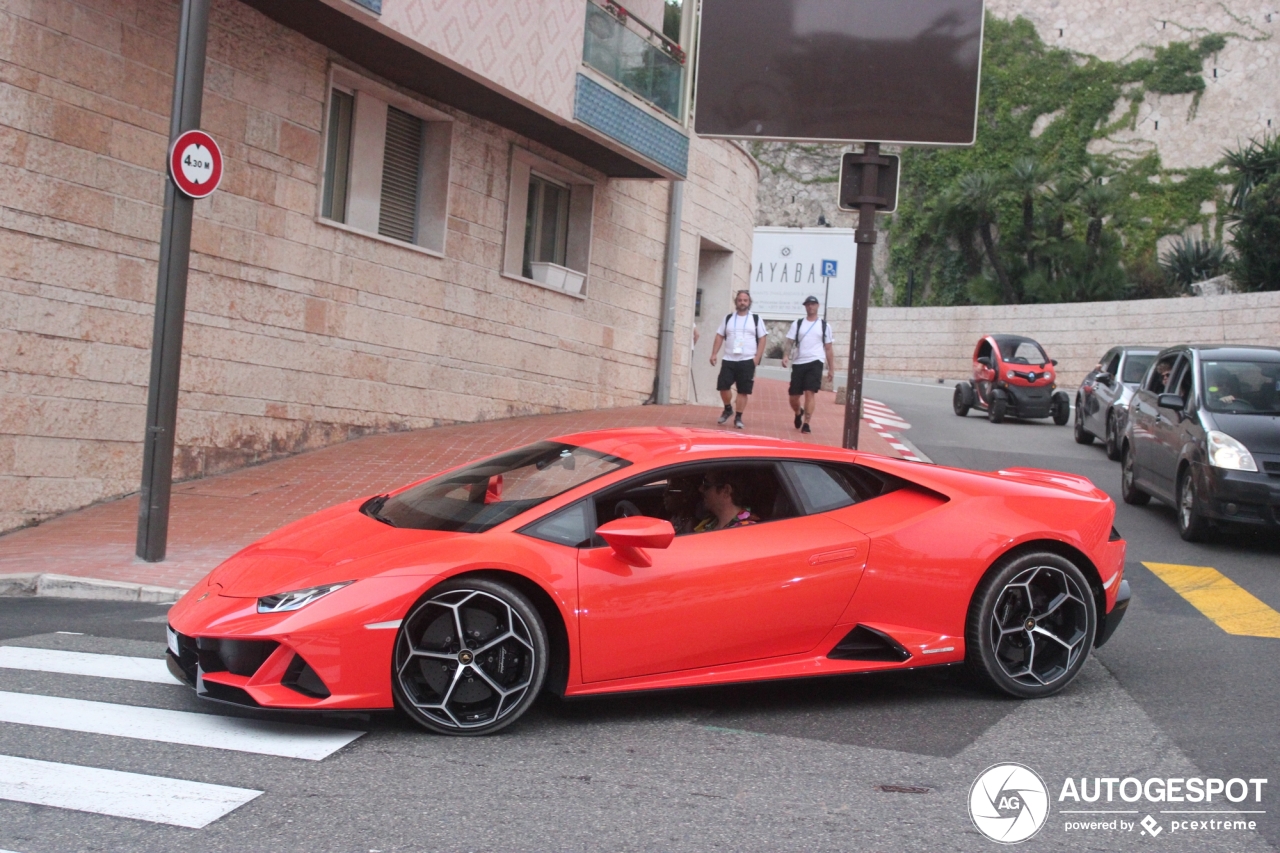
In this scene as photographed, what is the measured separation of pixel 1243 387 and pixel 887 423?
385 inches

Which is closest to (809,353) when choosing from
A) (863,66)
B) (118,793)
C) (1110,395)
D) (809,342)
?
(809,342)

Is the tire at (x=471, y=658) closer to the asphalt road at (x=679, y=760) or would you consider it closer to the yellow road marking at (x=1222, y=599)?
the asphalt road at (x=679, y=760)

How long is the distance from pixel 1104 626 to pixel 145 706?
4.16 metres

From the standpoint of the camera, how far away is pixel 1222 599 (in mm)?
8039

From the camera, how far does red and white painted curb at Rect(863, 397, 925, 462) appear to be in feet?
52.0

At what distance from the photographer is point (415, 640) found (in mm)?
4473

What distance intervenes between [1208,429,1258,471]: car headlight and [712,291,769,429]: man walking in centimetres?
619

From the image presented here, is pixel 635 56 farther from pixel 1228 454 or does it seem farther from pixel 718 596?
pixel 718 596

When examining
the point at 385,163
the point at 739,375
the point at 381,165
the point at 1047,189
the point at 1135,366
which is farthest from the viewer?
the point at 1047,189

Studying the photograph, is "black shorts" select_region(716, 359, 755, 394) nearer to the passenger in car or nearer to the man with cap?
the man with cap

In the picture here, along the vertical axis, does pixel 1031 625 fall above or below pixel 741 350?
below

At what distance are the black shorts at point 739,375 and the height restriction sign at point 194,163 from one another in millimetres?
8262

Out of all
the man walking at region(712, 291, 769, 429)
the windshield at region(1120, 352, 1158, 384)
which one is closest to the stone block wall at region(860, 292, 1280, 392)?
the windshield at region(1120, 352, 1158, 384)

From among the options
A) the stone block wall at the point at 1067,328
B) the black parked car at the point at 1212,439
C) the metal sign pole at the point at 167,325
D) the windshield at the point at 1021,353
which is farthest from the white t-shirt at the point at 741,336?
the stone block wall at the point at 1067,328
